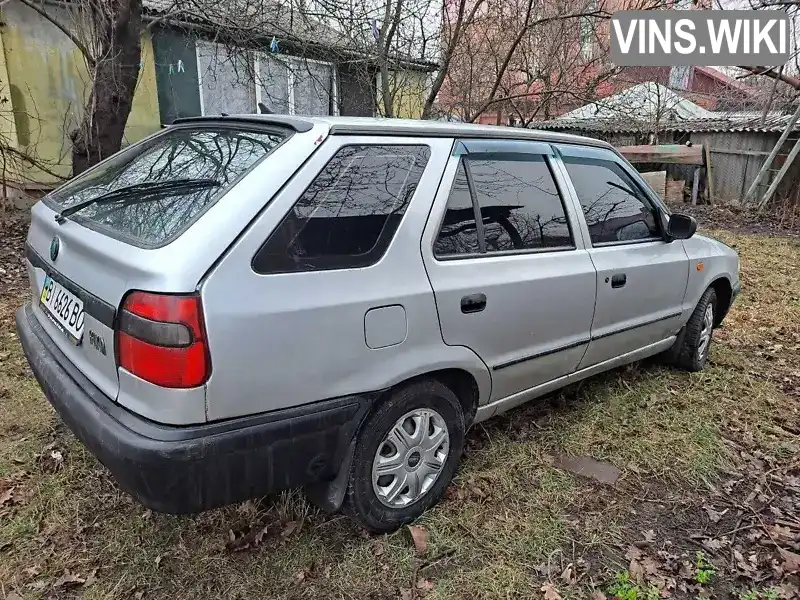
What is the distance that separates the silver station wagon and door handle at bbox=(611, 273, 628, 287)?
0.30 feet

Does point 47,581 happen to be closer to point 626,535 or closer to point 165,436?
point 165,436

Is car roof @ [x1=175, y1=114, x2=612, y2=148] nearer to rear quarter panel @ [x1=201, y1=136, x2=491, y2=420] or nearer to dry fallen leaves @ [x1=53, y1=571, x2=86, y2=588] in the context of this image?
rear quarter panel @ [x1=201, y1=136, x2=491, y2=420]

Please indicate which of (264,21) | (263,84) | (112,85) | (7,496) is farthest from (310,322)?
(263,84)

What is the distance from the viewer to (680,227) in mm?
3557

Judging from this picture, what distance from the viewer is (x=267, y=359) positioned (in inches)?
72.4

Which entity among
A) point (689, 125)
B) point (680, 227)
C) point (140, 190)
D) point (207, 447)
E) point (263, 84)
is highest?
point (263, 84)

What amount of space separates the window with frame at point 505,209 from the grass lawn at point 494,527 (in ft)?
3.92

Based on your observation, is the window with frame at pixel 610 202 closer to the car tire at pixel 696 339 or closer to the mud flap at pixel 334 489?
the car tire at pixel 696 339

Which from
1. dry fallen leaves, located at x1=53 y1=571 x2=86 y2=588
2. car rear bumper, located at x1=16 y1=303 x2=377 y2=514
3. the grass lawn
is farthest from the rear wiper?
dry fallen leaves, located at x1=53 y1=571 x2=86 y2=588

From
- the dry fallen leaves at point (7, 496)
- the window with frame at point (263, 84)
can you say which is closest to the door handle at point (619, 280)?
the dry fallen leaves at point (7, 496)

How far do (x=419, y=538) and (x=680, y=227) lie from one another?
2551mm

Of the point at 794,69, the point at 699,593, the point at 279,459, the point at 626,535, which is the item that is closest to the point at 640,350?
the point at 626,535

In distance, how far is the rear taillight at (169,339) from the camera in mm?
1706

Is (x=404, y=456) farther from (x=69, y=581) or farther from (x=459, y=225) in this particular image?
(x=69, y=581)
